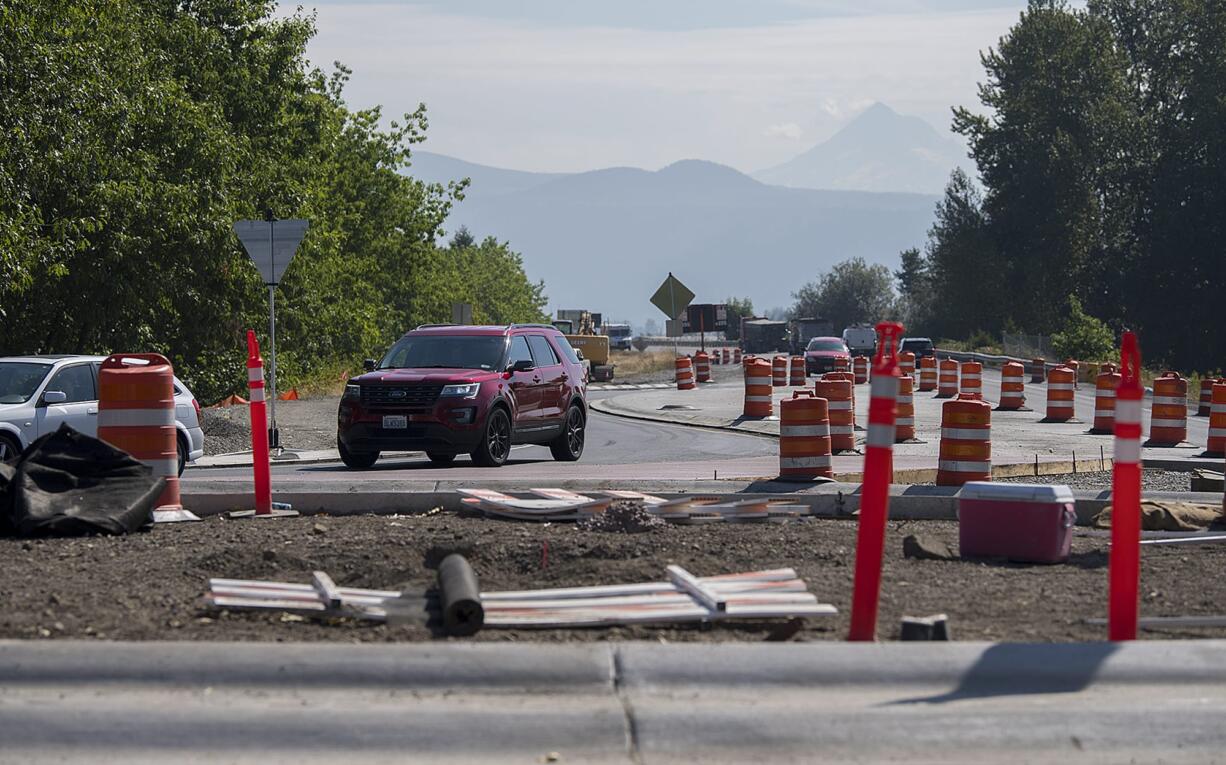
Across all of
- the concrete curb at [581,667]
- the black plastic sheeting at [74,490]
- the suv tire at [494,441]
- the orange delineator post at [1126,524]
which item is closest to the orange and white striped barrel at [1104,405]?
the suv tire at [494,441]

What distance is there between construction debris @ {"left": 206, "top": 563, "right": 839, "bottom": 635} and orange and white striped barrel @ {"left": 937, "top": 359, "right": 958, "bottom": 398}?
36.5 m

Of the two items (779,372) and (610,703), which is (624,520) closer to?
(610,703)

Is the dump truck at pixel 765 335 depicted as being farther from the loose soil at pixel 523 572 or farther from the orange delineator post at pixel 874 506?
the orange delineator post at pixel 874 506

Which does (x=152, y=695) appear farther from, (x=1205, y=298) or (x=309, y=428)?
(x=1205, y=298)

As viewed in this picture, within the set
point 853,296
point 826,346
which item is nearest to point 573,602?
point 826,346

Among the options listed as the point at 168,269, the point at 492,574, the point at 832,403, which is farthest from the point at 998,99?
the point at 492,574

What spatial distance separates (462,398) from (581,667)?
13.2 meters

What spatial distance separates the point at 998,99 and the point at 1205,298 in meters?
20.6

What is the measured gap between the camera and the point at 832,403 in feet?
69.3

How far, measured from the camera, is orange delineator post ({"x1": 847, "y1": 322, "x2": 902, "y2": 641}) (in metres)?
6.36

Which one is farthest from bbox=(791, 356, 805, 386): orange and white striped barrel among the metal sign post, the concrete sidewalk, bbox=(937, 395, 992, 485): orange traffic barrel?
the concrete sidewalk

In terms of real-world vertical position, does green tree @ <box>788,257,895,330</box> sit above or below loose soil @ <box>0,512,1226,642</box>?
above

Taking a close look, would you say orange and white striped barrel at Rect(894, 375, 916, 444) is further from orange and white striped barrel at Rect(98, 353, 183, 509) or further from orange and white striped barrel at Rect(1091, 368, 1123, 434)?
orange and white striped barrel at Rect(98, 353, 183, 509)

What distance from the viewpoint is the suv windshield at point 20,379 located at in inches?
669
